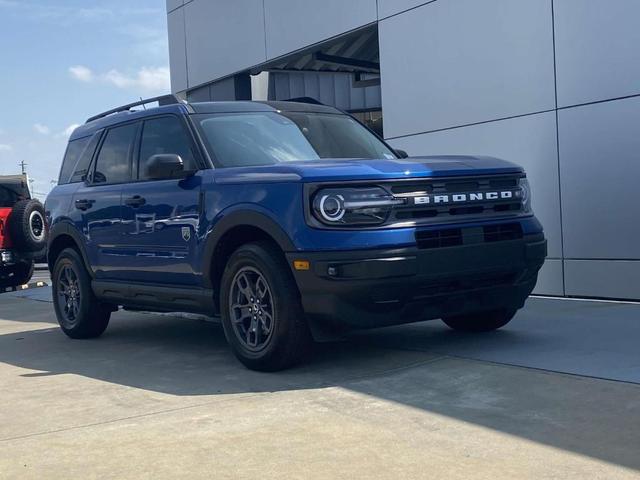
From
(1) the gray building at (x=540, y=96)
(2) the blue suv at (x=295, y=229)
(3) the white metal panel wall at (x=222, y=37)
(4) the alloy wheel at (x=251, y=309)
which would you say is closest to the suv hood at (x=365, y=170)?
(2) the blue suv at (x=295, y=229)

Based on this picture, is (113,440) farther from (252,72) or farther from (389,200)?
(252,72)

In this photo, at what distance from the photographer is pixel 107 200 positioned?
291 inches

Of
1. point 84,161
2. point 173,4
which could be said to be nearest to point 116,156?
point 84,161

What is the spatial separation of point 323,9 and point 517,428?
31.6ft

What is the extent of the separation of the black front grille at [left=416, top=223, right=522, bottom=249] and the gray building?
3.17 meters

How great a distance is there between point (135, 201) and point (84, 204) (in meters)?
1.02

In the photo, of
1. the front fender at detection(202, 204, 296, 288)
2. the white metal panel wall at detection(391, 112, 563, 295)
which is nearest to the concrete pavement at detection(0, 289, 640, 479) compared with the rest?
the front fender at detection(202, 204, 296, 288)

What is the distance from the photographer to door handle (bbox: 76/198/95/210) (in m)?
7.67

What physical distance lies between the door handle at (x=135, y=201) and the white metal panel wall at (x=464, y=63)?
15.6ft

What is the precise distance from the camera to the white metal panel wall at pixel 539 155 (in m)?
9.36

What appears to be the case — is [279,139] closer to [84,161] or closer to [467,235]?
[467,235]

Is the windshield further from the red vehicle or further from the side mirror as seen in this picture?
the red vehicle

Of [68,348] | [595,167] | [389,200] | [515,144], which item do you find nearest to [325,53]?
[515,144]

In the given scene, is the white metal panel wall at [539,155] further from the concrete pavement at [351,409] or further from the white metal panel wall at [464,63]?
the concrete pavement at [351,409]
